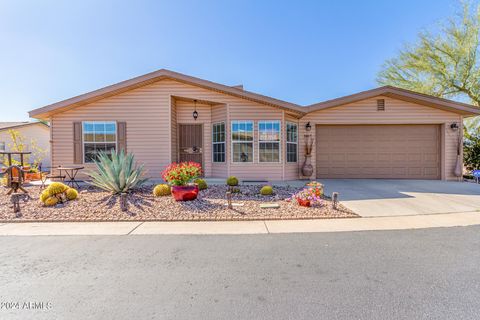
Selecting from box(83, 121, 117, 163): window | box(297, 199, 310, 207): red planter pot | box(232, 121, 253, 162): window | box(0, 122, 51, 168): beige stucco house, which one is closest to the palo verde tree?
box(232, 121, 253, 162): window

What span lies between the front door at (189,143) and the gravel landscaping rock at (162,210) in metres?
3.42

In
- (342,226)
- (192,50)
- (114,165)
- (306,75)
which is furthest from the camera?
(306,75)

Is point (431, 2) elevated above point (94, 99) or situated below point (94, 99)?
above

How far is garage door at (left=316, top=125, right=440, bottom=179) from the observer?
993 centimetres

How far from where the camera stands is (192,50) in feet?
41.2

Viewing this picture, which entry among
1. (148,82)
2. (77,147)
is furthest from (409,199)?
(77,147)

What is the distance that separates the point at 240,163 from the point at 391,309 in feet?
23.7

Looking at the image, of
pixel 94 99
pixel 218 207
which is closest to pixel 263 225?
pixel 218 207

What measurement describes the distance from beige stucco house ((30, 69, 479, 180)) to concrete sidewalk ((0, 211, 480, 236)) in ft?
15.1

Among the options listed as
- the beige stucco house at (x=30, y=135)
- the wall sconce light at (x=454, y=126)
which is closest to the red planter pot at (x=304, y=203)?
the wall sconce light at (x=454, y=126)

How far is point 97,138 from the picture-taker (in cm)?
899

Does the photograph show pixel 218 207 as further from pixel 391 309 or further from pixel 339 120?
pixel 339 120

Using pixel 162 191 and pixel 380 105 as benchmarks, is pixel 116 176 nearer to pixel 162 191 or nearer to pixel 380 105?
pixel 162 191

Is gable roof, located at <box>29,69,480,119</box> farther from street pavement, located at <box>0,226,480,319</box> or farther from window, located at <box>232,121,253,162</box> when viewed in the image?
street pavement, located at <box>0,226,480,319</box>
